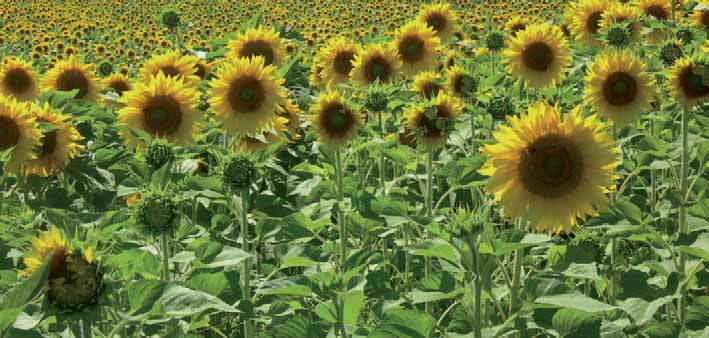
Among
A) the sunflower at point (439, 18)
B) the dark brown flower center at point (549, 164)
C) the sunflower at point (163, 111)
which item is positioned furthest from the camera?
the sunflower at point (439, 18)

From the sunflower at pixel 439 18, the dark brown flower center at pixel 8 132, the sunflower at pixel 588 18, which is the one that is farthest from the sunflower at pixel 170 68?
the sunflower at pixel 588 18

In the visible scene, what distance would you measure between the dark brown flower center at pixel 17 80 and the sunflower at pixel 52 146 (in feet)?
3.58

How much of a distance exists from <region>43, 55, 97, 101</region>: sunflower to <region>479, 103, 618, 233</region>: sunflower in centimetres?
340

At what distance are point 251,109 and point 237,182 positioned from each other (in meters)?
0.90

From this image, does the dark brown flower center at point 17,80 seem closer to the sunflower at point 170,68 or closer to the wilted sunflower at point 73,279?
the sunflower at point 170,68

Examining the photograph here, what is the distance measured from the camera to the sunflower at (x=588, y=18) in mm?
5352

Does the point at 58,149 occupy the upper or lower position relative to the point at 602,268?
upper

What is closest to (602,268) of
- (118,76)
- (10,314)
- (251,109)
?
(251,109)

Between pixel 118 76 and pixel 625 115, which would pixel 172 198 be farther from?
pixel 118 76

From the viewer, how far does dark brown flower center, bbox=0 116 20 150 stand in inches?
124

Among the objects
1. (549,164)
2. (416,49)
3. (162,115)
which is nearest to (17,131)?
(162,115)

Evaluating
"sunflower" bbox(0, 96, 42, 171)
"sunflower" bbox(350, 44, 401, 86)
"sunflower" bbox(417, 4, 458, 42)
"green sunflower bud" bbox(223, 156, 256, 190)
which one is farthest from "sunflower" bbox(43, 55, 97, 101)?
"sunflower" bbox(417, 4, 458, 42)

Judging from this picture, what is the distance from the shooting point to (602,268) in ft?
10.4

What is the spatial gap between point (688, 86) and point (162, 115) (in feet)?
8.30
